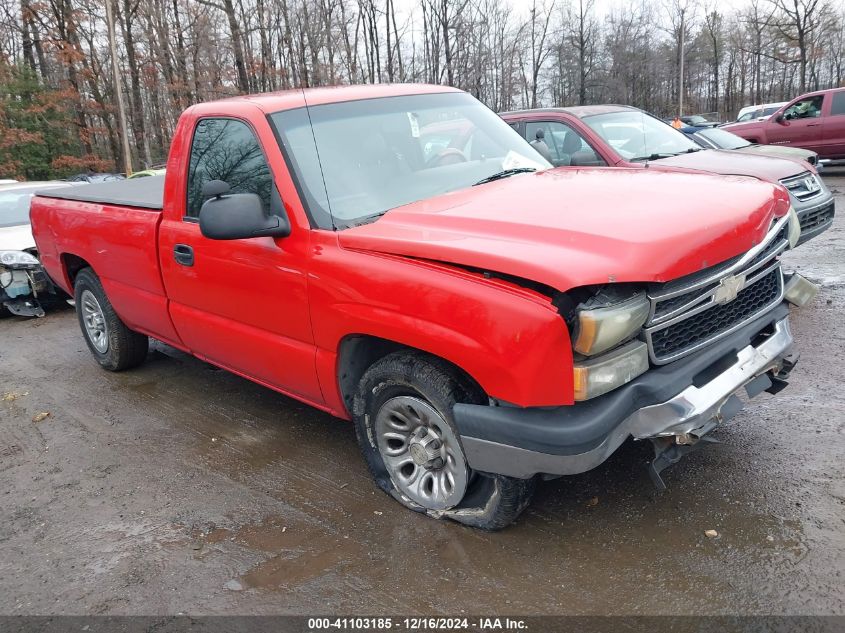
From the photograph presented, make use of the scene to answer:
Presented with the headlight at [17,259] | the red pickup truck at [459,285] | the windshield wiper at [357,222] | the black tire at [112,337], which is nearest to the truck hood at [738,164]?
the red pickup truck at [459,285]

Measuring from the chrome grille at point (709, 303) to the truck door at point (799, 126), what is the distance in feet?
45.1

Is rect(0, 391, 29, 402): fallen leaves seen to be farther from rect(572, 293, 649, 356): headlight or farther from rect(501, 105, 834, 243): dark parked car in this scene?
rect(501, 105, 834, 243): dark parked car

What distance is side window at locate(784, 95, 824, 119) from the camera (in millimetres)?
14936

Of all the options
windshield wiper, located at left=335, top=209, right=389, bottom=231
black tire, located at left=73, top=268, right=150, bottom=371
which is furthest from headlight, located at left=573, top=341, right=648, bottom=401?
black tire, located at left=73, top=268, right=150, bottom=371

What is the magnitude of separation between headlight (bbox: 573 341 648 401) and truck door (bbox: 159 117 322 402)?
4.95 ft

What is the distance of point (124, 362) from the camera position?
19.2 ft

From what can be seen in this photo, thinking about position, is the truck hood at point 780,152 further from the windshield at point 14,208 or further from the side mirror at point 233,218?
the windshield at point 14,208

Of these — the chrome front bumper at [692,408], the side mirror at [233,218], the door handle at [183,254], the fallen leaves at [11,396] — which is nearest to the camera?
the chrome front bumper at [692,408]

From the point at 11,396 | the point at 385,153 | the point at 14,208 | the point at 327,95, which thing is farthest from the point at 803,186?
the point at 14,208

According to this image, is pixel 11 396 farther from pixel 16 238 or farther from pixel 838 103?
pixel 838 103

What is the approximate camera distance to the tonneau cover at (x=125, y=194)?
4844 mm

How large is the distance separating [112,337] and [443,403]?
385cm

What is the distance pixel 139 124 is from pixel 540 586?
3554 cm

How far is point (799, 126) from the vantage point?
15055 mm
